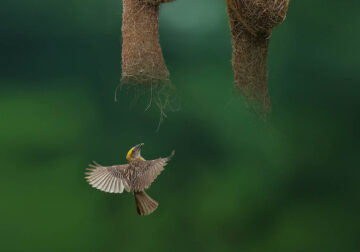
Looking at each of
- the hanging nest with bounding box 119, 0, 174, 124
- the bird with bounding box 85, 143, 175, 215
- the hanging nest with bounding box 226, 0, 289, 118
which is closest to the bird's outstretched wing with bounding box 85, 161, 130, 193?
the bird with bounding box 85, 143, 175, 215

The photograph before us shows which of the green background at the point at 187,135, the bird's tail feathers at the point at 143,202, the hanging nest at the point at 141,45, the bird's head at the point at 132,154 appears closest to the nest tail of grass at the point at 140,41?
the hanging nest at the point at 141,45

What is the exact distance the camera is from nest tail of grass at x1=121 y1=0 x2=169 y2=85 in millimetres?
2016

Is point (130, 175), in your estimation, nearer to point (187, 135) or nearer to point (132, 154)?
point (132, 154)

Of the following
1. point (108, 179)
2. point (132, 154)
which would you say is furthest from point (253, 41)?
point (108, 179)

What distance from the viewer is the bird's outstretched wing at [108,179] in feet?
6.61

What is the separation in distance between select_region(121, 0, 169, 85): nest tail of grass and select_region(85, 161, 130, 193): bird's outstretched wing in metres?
0.40

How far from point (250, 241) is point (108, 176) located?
4.64 feet

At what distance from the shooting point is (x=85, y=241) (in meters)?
2.88

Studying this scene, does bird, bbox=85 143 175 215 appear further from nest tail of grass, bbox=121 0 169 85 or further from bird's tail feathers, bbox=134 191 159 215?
nest tail of grass, bbox=121 0 169 85

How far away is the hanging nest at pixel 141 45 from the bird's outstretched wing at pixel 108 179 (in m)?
0.39

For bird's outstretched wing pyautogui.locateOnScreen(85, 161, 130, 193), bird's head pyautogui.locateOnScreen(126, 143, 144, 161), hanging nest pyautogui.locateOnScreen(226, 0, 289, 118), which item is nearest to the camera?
hanging nest pyautogui.locateOnScreen(226, 0, 289, 118)

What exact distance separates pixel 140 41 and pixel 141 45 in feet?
0.06

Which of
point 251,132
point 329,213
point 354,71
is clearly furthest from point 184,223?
point 354,71

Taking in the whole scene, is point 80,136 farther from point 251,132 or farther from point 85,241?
point 251,132
